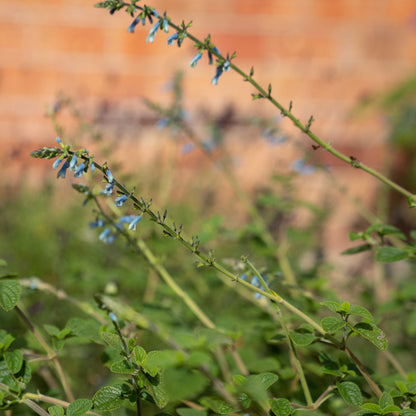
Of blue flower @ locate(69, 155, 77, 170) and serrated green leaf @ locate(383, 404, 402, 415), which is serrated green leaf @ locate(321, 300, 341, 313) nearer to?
serrated green leaf @ locate(383, 404, 402, 415)

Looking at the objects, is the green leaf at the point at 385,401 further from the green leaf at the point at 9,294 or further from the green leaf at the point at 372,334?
the green leaf at the point at 9,294

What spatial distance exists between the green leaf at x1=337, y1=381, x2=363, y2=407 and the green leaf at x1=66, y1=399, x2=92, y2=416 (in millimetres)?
317

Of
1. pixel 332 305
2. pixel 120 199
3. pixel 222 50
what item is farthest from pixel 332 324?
pixel 222 50

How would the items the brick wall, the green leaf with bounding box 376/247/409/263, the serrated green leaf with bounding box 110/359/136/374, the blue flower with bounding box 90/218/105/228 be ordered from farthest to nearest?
1. the brick wall
2. the blue flower with bounding box 90/218/105/228
3. the green leaf with bounding box 376/247/409/263
4. the serrated green leaf with bounding box 110/359/136/374

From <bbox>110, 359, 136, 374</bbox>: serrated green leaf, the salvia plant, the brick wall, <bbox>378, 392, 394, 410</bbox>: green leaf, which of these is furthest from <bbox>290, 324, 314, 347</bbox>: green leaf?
the brick wall

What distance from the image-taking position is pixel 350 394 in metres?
0.66

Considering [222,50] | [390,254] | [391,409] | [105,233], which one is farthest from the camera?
[222,50]

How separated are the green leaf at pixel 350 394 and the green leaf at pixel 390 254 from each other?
0.21 meters

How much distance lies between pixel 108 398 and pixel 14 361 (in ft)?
0.47

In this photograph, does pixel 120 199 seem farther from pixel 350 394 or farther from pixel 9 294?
pixel 350 394

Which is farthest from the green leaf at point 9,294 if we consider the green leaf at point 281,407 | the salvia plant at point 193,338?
the green leaf at point 281,407

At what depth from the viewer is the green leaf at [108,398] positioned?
0.62 meters

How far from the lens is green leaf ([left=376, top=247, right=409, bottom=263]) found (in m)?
0.79

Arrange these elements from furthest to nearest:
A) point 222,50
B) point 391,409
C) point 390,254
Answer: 1. point 222,50
2. point 390,254
3. point 391,409
